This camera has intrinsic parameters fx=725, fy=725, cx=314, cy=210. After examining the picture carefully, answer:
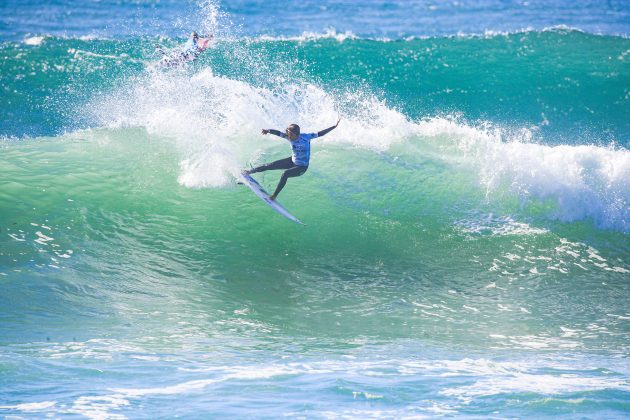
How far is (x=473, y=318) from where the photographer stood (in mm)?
8422

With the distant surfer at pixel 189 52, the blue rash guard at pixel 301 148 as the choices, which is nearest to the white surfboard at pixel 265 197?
the blue rash guard at pixel 301 148

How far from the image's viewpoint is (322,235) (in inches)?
412

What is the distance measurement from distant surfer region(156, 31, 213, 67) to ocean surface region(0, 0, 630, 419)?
0.89 ft

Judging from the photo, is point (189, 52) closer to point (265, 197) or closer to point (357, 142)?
point (357, 142)

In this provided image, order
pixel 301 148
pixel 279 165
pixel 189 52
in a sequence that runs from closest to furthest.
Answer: pixel 301 148
pixel 279 165
pixel 189 52

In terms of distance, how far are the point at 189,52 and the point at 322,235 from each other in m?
7.82

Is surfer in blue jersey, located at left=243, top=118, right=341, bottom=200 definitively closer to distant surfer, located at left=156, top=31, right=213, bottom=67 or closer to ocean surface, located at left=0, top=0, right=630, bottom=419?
ocean surface, located at left=0, top=0, right=630, bottom=419

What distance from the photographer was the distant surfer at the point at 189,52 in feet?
52.7

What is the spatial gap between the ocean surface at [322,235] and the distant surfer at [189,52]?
0.27 metres

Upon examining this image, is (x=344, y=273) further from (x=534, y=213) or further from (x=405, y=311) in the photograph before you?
(x=534, y=213)

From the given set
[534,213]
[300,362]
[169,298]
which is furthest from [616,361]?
[169,298]

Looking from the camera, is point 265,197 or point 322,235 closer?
point 265,197

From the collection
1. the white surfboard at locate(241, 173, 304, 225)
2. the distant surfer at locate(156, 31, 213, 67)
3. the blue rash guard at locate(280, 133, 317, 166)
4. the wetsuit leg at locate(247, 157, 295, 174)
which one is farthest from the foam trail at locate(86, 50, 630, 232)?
the blue rash guard at locate(280, 133, 317, 166)

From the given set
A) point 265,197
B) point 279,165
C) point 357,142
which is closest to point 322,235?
point 265,197
